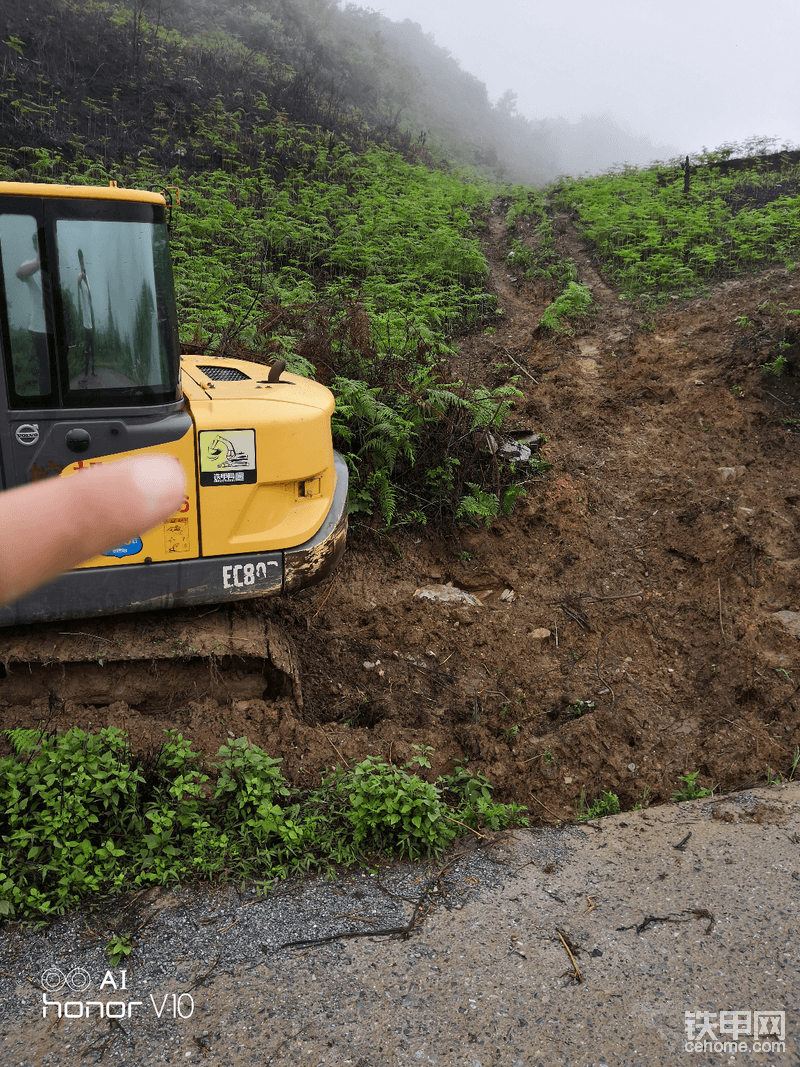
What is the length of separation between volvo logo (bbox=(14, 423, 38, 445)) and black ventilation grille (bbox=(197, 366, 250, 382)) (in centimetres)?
154

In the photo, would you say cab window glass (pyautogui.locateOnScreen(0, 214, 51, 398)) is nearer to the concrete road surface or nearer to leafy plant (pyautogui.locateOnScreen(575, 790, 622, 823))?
the concrete road surface

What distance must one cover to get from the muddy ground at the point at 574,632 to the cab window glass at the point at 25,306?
1.73 meters

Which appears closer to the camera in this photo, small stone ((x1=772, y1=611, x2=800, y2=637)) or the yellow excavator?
the yellow excavator

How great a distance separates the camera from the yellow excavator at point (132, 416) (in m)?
3.67

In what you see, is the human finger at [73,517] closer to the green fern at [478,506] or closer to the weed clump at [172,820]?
the weed clump at [172,820]

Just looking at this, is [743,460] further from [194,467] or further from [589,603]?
[194,467]

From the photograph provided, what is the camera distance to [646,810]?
422cm

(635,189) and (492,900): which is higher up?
(635,189)

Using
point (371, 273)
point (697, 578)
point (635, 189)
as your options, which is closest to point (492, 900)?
point (697, 578)

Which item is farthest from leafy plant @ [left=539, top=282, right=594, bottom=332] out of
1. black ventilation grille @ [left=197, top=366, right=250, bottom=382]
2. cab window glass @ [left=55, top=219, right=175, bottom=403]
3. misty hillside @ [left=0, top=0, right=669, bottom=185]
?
misty hillside @ [left=0, top=0, right=669, bottom=185]

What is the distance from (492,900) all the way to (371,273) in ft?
35.8

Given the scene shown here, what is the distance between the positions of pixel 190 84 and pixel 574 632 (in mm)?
19158

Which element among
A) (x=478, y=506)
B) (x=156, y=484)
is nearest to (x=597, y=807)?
(x=478, y=506)

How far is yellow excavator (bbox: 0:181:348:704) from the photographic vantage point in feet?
12.0
